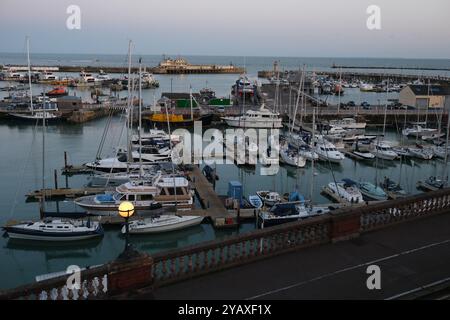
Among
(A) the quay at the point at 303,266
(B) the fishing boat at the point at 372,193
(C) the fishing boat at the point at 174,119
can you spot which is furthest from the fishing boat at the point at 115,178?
(C) the fishing boat at the point at 174,119

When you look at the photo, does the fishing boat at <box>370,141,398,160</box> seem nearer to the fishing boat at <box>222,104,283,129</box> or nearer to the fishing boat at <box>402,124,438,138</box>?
the fishing boat at <box>402,124,438,138</box>

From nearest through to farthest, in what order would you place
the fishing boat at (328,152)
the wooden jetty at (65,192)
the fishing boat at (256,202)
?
the fishing boat at (256,202) → the wooden jetty at (65,192) → the fishing boat at (328,152)

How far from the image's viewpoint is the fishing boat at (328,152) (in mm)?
36194

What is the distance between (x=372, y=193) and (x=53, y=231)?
1722 cm

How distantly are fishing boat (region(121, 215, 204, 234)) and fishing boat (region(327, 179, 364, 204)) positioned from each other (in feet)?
28.4

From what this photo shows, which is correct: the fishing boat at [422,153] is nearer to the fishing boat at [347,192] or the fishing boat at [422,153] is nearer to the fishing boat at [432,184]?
the fishing boat at [432,184]

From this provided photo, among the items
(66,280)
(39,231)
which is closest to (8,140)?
(39,231)

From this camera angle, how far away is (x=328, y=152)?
3694 centimetres

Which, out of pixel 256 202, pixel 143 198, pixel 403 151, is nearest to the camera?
pixel 143 198

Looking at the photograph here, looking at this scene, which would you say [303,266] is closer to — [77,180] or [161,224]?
[161,224]

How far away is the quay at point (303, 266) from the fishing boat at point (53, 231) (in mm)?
12169

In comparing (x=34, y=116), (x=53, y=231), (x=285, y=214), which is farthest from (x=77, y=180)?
(x=34, y=116)
